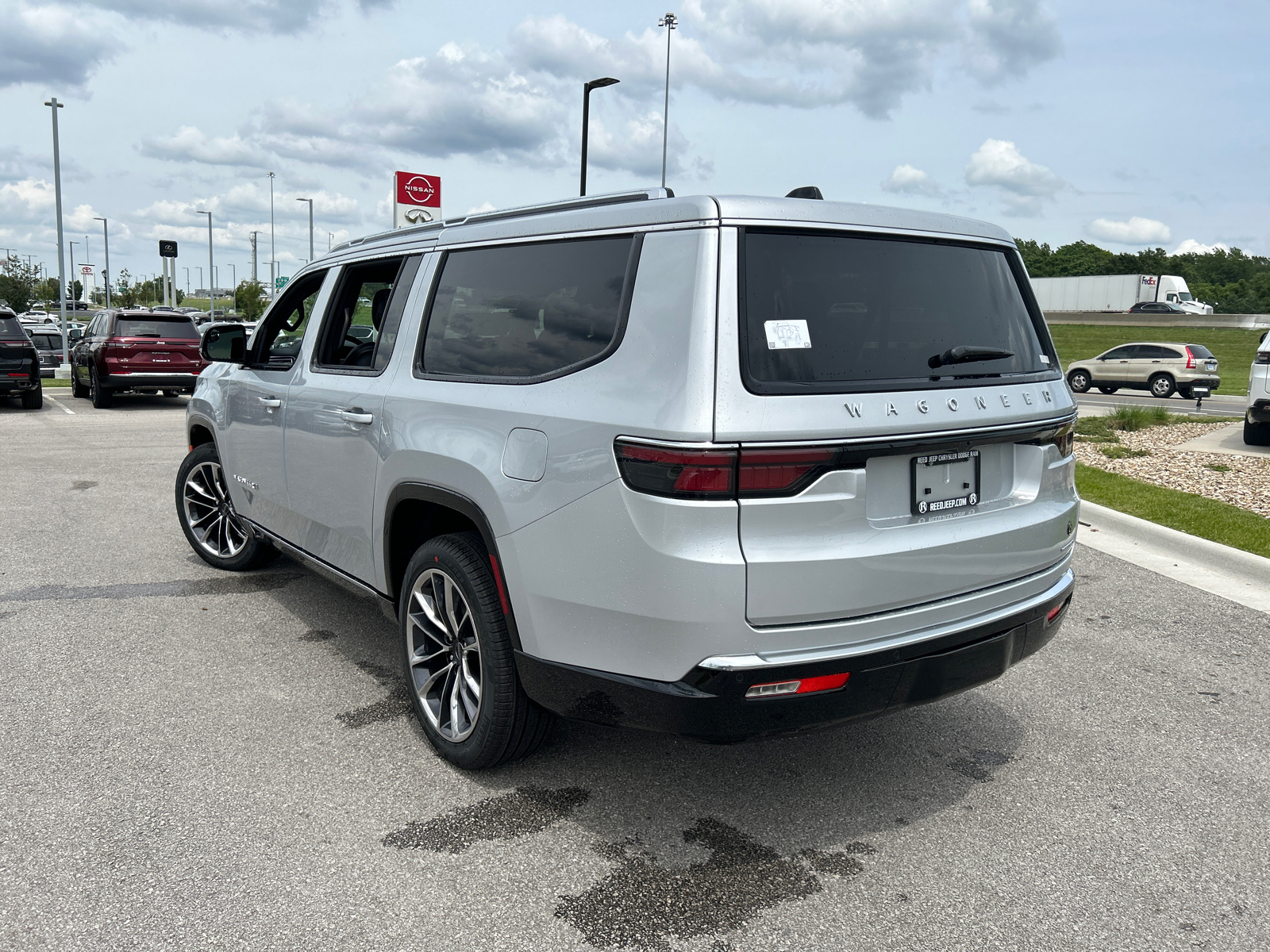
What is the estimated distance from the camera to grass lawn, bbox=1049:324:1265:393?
135ft

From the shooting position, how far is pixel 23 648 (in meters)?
4.65

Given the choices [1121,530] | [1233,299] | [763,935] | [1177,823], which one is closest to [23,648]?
[763,935]

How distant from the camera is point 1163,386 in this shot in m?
27.9

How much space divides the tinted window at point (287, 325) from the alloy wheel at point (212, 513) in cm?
118

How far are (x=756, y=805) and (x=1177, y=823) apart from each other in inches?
53.1

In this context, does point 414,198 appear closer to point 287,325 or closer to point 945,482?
point 287,325

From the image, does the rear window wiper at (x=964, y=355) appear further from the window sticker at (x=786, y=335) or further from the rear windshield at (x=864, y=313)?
the window sticker at (x=786, y=335)

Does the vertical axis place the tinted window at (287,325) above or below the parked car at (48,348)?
above

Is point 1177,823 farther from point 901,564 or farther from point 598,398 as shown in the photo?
point 598,398

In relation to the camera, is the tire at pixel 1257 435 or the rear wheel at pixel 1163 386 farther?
the rear wheel at pixel 1163 386

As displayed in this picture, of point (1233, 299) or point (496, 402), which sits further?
point (1233, 299)

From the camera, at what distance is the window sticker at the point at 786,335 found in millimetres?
2682

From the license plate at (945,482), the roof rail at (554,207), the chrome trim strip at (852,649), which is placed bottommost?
the chrome trim strip at (852,649)

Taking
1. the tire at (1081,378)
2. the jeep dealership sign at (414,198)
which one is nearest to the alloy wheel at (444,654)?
the jeep dealership sign at (414,198)
